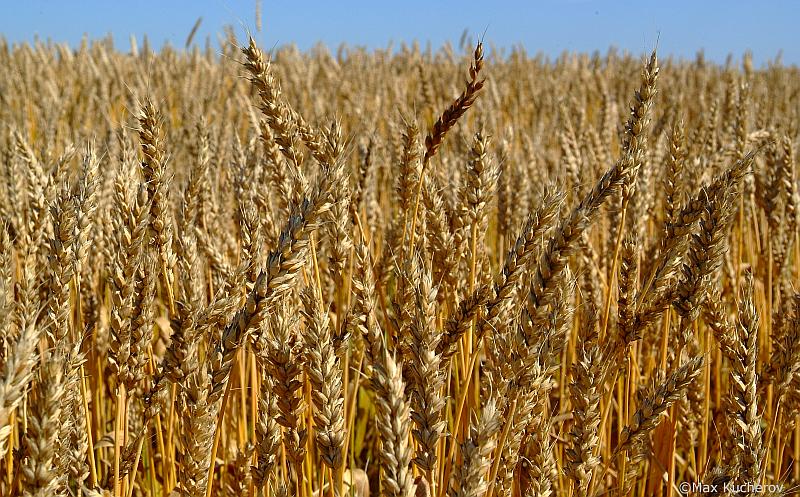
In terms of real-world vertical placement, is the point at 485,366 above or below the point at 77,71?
below

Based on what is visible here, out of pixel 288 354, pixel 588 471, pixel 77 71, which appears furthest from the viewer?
pixel 77 71

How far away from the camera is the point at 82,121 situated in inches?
188

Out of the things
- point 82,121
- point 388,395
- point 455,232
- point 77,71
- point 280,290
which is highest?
point 77,71

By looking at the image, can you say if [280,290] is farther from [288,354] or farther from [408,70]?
[408,70]

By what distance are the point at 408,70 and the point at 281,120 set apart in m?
7.37

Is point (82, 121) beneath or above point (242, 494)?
above

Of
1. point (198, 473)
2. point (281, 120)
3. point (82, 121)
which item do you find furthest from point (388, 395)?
Result: point (82, 121)

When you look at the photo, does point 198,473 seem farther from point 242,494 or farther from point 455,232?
point 455,232

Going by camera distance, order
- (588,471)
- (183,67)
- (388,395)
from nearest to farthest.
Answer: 1. (388,395)
2. (588,471)
3. (183,67)

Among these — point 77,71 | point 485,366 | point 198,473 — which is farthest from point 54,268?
point 77,71

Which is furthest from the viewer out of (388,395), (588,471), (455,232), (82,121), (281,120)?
(82,121)

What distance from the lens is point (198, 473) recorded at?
40.5 inches

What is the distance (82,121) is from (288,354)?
4.46 metres

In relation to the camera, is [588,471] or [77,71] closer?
[588,471]
